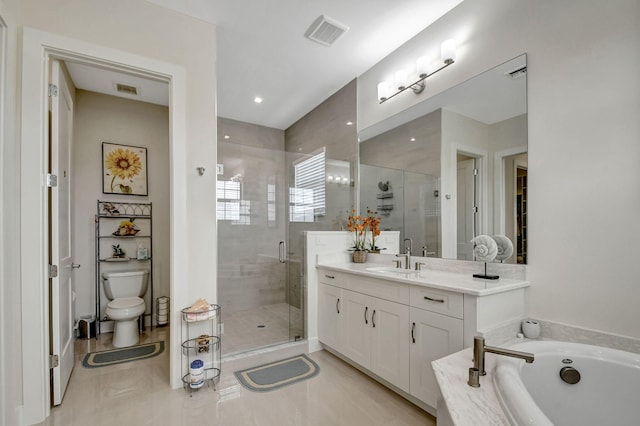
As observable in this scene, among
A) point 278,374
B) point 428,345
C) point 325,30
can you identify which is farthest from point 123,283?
point 325,30

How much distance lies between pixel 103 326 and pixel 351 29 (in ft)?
13.3

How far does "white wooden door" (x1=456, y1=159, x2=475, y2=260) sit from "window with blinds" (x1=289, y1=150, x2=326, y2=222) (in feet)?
5.15

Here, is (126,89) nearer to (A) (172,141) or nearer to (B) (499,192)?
(A) (172,141)

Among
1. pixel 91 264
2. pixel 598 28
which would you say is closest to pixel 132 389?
pixel 91 264

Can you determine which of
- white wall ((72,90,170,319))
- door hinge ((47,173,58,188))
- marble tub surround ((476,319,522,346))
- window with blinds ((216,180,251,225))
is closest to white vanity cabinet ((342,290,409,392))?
marble tub surround ((476,319,522,346))

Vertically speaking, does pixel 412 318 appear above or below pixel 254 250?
below

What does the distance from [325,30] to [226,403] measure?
300 centimetres

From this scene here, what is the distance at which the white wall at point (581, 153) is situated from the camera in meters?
1.50

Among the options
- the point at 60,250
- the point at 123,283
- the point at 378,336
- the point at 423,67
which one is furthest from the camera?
the point at 123,283

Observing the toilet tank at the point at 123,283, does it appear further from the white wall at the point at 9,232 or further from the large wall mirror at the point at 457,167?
the large wall mirror at the point at 457,167

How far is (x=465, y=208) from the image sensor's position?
7.51ft

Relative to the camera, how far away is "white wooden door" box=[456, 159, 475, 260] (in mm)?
2240

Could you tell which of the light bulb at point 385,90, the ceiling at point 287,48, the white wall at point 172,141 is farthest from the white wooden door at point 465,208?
the white wall at point 172,141

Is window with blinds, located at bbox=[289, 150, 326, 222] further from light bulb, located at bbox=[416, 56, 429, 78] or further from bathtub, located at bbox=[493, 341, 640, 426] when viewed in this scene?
bathtub, located at bbox=[493, 341, 640, 426]
